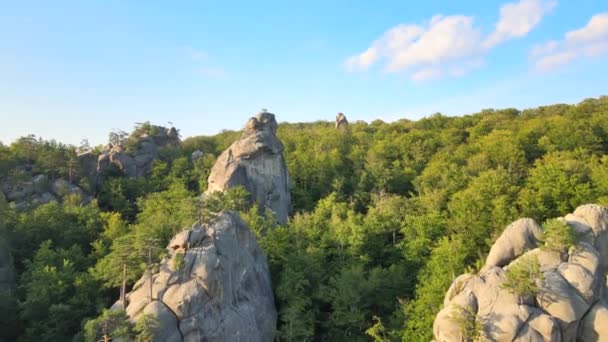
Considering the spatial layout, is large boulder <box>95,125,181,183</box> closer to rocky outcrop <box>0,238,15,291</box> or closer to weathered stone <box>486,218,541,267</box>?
rocky outcrop <box>0,238,15,291</box>

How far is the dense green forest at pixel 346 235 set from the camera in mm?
26734

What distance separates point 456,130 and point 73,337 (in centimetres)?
5400

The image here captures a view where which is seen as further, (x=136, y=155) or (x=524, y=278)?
(x=136, y=155)

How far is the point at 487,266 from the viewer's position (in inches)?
1013

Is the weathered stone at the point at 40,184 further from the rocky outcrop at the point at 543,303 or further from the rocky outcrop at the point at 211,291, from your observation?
the rocky outcrop at the point at 543,303

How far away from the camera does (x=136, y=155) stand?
2386 inches

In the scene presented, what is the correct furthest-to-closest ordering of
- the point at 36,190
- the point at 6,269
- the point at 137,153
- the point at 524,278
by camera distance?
the point at 137,153 → the point at 36,190 → the point at 6,269 → the point at 524,278

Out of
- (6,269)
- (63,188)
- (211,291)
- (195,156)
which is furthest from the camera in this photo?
(195,156)

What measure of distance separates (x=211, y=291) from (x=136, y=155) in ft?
137

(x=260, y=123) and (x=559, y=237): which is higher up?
(x=260, y=123)

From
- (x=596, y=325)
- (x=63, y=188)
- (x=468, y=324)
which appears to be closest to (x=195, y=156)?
(x=63, y=188)

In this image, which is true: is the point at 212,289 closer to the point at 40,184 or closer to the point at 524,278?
the point at 524,278

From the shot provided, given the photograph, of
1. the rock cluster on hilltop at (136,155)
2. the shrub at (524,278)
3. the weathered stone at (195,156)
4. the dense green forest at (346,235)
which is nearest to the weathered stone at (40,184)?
the dense green forest at (346,235)

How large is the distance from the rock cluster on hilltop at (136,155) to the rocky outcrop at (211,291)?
3515 centimetres
